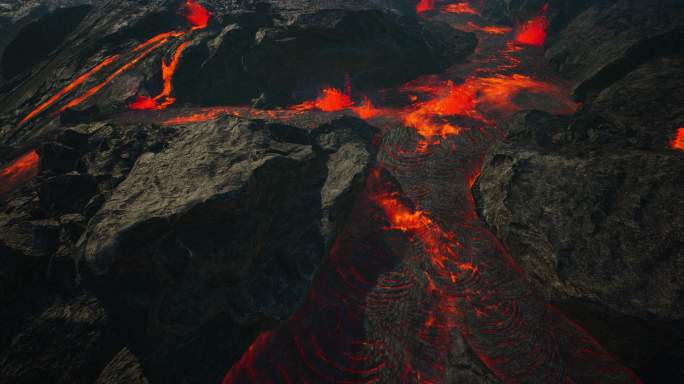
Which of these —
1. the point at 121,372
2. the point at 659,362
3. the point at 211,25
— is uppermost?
the point at 211,25

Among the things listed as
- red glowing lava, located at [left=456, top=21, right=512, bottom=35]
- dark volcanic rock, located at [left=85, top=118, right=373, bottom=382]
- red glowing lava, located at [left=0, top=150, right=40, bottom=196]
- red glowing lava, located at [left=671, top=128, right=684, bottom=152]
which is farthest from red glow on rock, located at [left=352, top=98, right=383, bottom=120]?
red glowing lava, located at [left=456, top=21, right=512, bottom=35]

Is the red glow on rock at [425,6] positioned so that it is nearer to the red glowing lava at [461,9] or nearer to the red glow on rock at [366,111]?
the red glowing lava at [461,9]

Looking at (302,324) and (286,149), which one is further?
(286,149)

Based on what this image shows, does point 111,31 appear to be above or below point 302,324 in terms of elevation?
above

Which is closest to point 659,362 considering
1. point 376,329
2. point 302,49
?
point 376,329

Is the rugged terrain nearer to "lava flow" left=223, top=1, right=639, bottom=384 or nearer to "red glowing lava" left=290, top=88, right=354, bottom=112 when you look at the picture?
"lava flow" left=223, top=1, right=639, bottom=384

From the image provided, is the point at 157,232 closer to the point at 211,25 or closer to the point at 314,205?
the point at 314,205

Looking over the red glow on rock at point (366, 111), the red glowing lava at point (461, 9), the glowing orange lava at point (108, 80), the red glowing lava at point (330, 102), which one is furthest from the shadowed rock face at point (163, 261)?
the red glowing lava at point (461, 9)

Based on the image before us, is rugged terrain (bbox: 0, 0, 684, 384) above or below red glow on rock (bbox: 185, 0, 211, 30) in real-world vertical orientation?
below

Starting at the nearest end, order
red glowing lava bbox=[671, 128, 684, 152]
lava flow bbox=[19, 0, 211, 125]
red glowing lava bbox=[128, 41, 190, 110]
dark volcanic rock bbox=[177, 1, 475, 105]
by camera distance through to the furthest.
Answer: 1. red glowing lava bbox=[671, 128, 684, 152]
2. dark volcanic rock bbox=[177, 1, 475, 105]
3. red glowing lava bbox=[128, 41, 190, 110]
4. lava flow bbox=[19, 0, 211, 125]
